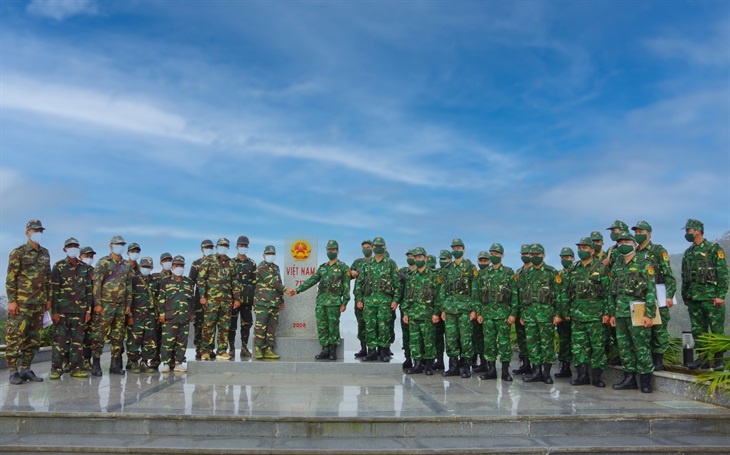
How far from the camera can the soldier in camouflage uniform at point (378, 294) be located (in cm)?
1081

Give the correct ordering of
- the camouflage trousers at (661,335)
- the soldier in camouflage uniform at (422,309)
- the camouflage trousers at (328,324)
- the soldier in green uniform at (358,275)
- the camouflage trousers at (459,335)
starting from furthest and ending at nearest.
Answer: the soldier in green uniform at (358,275) < the camouflage trousers at (328,324) < the soldier in camouflage uniform at (422,309) < the camouflage trousers at (459,335) < the camouflage trousers at (661,335)

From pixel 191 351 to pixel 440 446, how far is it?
9124 millimetres

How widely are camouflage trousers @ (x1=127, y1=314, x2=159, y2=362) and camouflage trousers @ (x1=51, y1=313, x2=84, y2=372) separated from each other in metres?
0.93

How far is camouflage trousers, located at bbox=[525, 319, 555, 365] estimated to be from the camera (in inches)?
358

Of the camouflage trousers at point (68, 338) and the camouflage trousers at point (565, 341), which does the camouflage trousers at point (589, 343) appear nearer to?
the camouflage trousers at point (565, 341)

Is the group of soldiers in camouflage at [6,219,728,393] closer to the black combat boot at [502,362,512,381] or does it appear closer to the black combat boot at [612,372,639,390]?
the black combat boot at [612,372,639,390]

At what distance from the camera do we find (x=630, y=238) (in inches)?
336

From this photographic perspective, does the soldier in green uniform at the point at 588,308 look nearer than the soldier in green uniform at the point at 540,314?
Yes

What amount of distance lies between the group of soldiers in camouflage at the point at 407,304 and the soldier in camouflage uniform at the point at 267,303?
0.02m

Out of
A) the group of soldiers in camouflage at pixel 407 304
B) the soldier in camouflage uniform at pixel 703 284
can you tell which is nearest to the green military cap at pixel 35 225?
the group of soldiers in camouflage at pixel 407 304

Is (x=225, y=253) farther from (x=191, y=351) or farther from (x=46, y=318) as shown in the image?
(x=191, y=351)

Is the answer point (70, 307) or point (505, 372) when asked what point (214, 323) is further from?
point (505, 372)

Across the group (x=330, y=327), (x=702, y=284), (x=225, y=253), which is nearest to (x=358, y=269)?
(x=330, y=327)

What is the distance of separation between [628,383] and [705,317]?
6.02ft
